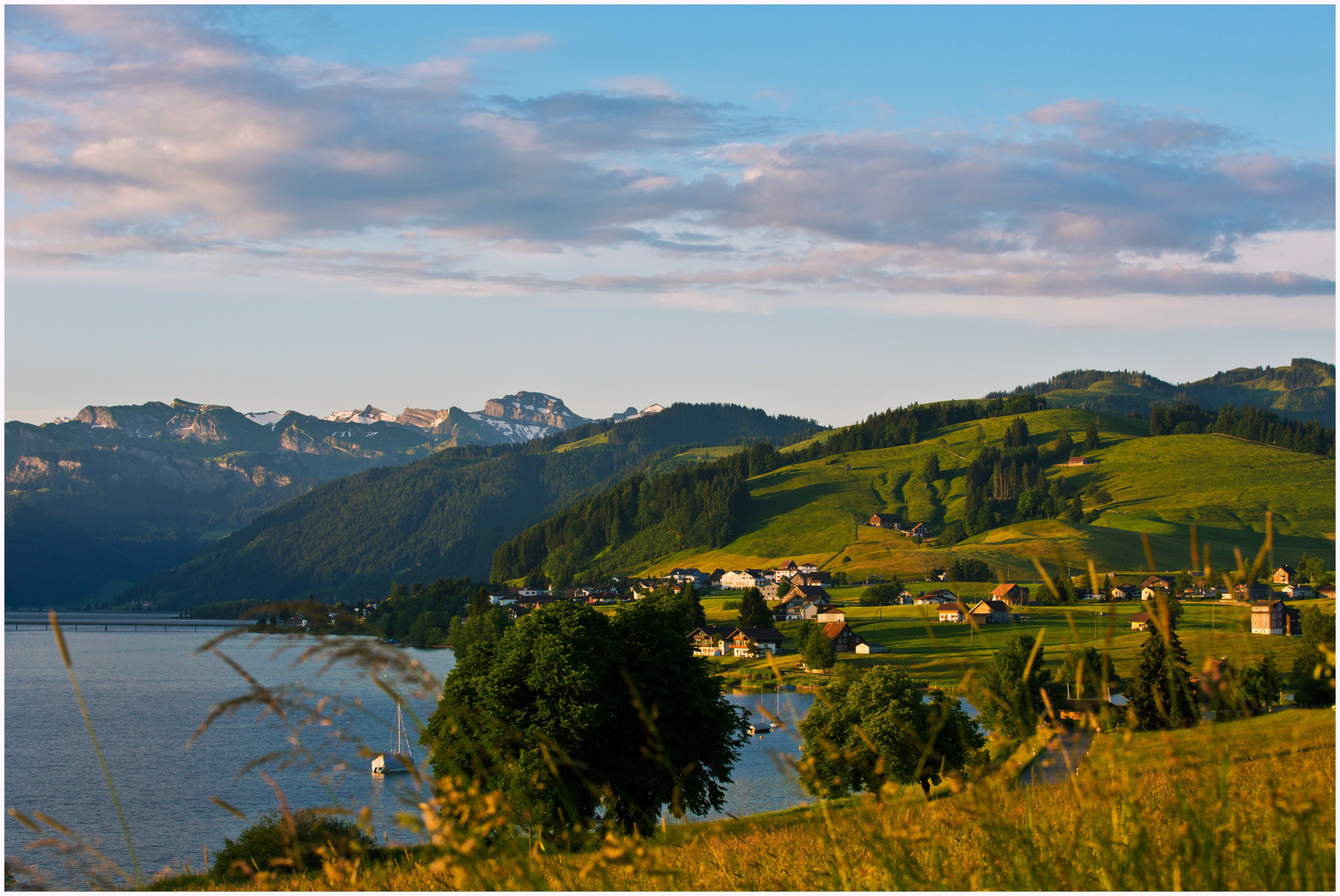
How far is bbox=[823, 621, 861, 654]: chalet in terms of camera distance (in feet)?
Result: 369

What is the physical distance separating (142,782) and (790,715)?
62.6m

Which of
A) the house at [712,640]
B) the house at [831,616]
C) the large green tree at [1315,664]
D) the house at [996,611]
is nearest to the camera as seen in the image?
the large green tree at [1315,664]

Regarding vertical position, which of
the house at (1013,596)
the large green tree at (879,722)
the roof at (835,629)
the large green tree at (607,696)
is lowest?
the roof at (835,629)

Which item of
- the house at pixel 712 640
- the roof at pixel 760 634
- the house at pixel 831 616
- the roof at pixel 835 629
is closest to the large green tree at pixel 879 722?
the roof at pixel 835 629

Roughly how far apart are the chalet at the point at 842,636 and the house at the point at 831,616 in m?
1.69

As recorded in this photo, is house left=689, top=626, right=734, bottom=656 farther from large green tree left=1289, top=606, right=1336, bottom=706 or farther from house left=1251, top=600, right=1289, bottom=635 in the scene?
house left=1251, top=600, right=1289, bottom=635

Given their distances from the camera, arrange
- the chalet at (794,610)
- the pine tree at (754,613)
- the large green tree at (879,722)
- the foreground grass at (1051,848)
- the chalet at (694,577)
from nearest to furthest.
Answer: the foreground grass at (1051,848) → the large green tree at (879,722) → the pine tree at (754,613) → the chalet at (794,610) → the chalet at (694,577)

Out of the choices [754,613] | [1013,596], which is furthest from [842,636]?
[1013,596]

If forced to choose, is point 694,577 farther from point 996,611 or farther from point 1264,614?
point 1264,614

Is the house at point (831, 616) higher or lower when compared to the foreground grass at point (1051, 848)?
lower

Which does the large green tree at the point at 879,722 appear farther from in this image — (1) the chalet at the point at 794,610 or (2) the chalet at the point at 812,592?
(2) the chalet at the point at 812,592

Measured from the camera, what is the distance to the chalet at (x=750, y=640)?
11544 cm

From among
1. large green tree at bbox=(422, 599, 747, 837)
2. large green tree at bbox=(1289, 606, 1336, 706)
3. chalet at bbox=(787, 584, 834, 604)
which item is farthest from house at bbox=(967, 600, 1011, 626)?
large green tree at bbox=(422, 599, 747, 837)

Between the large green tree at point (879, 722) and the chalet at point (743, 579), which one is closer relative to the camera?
the large green tree at point (879, 722)
